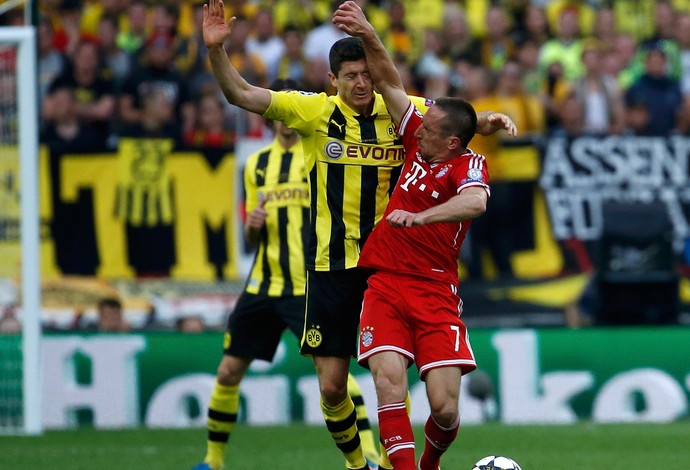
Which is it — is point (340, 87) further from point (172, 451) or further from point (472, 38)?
point (472, 38)

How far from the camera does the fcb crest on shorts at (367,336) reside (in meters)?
7.38

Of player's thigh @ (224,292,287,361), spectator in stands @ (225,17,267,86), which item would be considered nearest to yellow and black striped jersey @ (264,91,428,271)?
player's thigh @ (224,292,287,361)

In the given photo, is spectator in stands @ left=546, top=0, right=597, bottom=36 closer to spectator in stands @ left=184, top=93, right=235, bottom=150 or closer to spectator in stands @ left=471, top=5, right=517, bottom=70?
spectator in stands @ left=471, top=5, right=517, bottom=70

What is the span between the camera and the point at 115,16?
54.2ft

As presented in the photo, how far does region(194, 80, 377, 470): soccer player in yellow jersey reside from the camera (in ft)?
30.5

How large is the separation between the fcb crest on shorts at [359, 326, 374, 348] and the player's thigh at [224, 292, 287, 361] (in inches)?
80.7

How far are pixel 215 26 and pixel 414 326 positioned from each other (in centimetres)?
187

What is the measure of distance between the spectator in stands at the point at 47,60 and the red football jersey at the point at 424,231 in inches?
325

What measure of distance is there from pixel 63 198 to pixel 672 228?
238 inches

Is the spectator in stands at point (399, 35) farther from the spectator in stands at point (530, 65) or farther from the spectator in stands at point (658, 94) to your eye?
the spectator in stands at point (658, 94)

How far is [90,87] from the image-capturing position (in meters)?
15.1

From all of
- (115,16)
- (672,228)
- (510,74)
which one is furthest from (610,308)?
(115,16)

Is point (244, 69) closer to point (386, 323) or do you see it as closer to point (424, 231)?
point (424, 231)

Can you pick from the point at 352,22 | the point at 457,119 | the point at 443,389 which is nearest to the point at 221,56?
the point at 352,22
